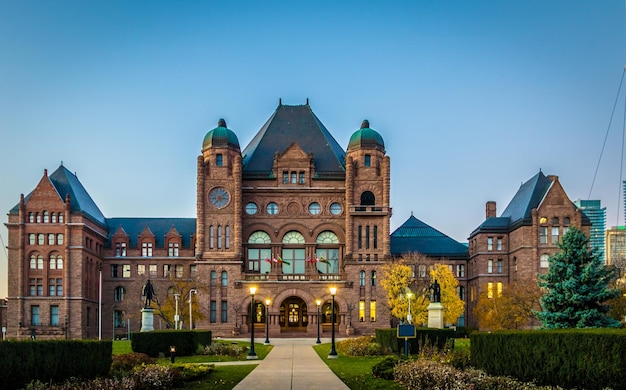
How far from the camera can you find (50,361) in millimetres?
23406

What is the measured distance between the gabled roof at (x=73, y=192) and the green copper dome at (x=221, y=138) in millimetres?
15985

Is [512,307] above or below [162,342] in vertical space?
above

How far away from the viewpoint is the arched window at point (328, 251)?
84938 mm

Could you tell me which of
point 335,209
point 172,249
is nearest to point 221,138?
point 335,209

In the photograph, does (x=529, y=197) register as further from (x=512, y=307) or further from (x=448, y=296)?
(x=512, y=307)

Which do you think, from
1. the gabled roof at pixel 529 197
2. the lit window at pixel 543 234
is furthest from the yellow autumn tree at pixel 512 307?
the gabled roof at pixel 529 197

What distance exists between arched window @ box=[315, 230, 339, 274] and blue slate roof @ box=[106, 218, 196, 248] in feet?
59.8

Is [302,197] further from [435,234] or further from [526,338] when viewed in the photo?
[526,338]

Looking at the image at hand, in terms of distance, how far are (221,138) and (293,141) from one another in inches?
391

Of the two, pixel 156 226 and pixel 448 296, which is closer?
pixel 448 296

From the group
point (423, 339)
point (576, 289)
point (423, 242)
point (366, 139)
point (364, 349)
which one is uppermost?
point (366, 139)

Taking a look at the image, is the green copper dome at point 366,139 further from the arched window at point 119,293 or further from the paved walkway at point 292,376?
the paved walkway at point 292,376

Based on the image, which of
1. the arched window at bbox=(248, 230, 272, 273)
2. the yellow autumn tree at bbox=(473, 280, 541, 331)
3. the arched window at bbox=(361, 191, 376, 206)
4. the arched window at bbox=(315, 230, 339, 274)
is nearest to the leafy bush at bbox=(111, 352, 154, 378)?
the yellow autumn tree at bbox=(473, 280, 541, 331)

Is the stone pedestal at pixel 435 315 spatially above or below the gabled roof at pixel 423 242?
below
